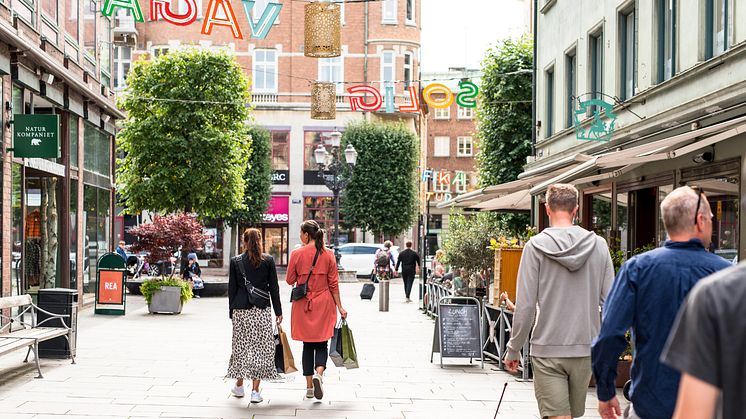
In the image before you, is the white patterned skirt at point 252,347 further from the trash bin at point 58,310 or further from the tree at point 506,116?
the tree at point 506,116

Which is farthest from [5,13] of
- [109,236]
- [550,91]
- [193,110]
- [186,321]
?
[193,110]

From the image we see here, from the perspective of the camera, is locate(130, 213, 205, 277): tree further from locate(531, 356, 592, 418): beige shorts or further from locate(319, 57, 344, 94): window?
locate(319, 57, 344, 94): window

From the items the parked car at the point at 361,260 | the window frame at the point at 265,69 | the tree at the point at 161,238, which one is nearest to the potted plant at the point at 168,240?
the tree at the point at 161,238

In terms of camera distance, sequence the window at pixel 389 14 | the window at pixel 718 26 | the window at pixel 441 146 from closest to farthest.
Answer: the window at pixel 718 26
the window at pixel 389 14
the window at pixel 441 146

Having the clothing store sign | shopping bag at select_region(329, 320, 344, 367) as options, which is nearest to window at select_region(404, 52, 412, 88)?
the clothing store sign

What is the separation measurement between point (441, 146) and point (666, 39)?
51181 mm

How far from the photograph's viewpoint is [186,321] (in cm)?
1585

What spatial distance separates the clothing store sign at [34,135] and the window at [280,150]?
28587 mm

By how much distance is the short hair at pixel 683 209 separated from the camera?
329 centimetres

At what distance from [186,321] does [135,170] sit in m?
11.9

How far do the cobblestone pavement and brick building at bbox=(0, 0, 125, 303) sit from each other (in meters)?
2.61

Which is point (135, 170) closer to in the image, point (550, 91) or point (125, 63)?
point (550, 91)

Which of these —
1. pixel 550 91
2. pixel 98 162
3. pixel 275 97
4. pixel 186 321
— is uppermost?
pixel 275 97

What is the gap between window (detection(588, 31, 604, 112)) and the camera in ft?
48.9
